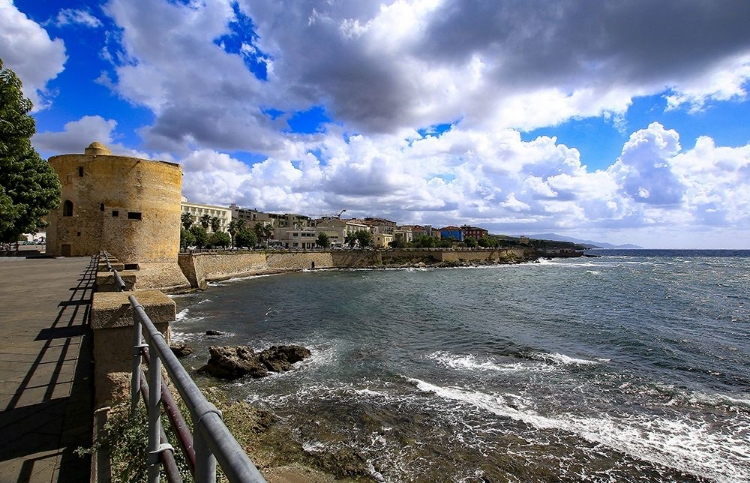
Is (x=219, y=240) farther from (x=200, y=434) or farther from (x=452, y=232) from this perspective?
(x=452, y=232)

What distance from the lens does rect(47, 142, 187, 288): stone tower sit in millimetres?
29656

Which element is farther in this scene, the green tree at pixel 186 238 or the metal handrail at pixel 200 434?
the green tree at pixel 186 238

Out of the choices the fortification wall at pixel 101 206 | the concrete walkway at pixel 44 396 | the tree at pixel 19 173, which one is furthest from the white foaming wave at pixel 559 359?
the fortification wall at pixel 101 206

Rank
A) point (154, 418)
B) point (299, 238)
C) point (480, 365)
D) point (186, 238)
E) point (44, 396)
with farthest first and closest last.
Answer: point (299, 238) → point (186, 238) → point (480, 365) → point (44, 396) → point (154, 418)

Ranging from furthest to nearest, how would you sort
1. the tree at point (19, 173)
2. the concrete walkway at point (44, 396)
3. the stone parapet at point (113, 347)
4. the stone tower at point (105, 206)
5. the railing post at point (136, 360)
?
the stone tower at point (105, 206) → the tree at point (19, 173) → the stone parapet at point (113, 347) → the concrete walkway at point (44, 396) → the railing post at point (136, 360)

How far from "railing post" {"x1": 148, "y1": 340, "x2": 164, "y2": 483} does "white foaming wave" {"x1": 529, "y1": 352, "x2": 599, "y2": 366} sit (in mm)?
15939

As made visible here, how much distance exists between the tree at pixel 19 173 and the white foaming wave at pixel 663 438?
1328 cm

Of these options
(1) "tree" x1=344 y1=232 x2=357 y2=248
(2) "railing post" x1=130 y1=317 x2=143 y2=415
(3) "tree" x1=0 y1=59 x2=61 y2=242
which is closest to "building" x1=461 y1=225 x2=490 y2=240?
(1) "tree" x1=344 y1=232 x2=357 y2=248

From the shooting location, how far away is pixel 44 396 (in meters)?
3.70

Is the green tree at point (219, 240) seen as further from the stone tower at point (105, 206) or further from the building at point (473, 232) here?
the building at point (473, 232)

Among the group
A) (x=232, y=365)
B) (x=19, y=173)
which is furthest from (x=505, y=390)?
(x=19, y=173)

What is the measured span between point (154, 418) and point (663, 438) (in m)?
11.5

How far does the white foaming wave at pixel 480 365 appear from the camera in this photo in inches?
572

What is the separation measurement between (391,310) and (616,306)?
1700 centimetres
